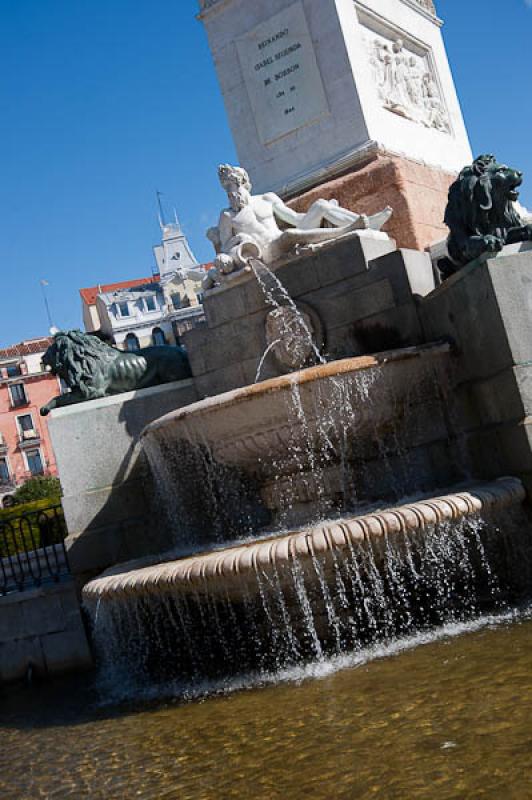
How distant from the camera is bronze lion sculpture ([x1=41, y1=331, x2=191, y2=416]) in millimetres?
8195

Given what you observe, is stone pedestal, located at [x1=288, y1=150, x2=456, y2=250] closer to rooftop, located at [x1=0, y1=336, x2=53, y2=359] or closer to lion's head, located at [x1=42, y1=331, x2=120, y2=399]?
lion's head, located at [x1=42, y1=331, x2=120, y2=399]

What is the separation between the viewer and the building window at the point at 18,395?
64438 mm

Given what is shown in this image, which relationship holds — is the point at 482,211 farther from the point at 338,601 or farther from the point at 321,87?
the point at 321,87

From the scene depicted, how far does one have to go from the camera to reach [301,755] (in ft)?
11.6

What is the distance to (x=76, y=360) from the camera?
823 cm

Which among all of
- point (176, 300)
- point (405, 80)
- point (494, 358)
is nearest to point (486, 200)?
point (494, 358)

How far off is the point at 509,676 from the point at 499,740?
0.74m

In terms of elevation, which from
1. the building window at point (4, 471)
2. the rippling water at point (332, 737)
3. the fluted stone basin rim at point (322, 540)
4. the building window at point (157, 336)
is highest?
the building window at point (157, 336)

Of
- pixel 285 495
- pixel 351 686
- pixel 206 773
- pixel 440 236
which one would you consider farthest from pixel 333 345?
pixel 206 773

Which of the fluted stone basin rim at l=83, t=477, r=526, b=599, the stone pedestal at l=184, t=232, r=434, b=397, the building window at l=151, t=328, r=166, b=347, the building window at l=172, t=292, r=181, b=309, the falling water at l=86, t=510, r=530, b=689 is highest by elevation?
the building window at l=172, t=292, r=181, b=309

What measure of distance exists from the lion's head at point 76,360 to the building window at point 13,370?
59.0 m

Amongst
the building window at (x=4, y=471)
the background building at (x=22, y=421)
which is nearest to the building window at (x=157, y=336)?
the background building at (x=22, y=421)

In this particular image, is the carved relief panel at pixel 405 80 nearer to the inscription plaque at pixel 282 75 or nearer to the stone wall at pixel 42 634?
the inscription plaque at pixel 282 75

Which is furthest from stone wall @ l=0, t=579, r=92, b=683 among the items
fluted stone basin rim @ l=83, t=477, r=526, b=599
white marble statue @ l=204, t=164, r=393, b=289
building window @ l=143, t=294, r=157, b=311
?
building window @ l=143, t=294, r=157, b=311
